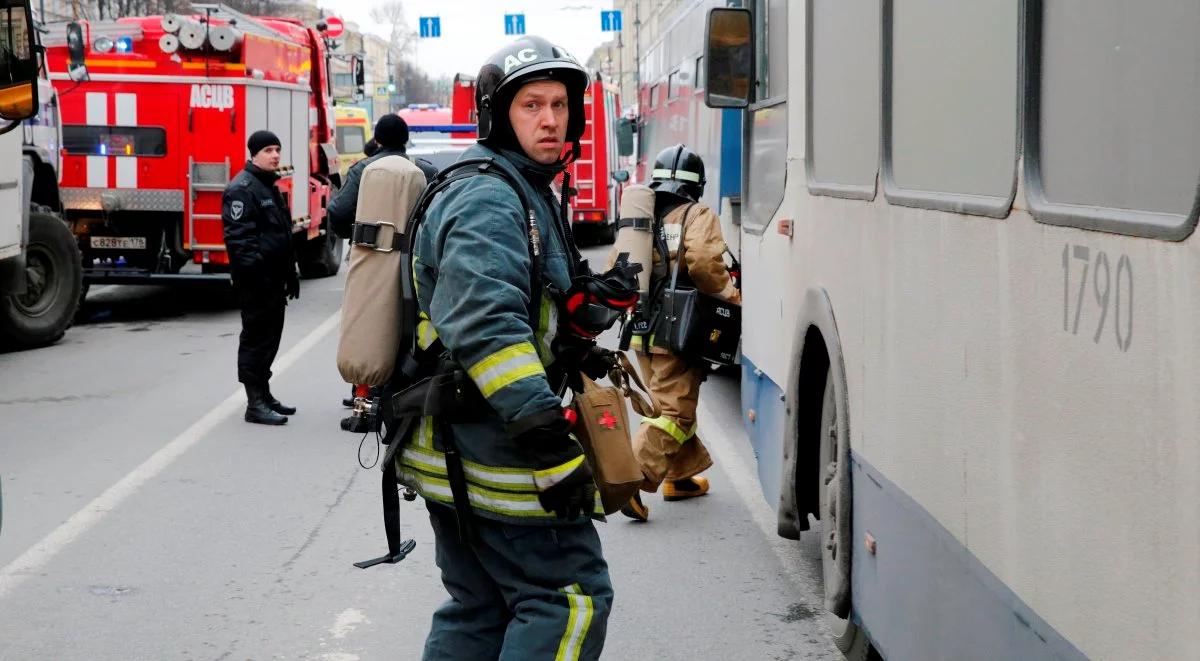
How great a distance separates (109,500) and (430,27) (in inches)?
1939

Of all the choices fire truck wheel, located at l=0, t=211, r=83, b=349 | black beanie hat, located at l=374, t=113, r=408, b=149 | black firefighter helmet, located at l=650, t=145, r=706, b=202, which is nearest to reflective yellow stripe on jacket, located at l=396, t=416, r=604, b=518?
black firefighter helmet, located at l=650, t=145, r=706, b=202

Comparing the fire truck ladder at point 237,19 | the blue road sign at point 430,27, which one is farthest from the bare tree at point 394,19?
the fire truck ladder at point 237,19

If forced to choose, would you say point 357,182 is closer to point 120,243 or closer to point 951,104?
point 951,104

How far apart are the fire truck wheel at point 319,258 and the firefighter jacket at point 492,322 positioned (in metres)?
16.1

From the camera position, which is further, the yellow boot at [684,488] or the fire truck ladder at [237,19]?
the fire truck ladder at [237,19]

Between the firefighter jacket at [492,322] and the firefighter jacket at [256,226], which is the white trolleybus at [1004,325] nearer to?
the firefighter jacket at [492,322]

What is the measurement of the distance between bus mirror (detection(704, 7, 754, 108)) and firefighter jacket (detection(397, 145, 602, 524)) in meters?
3.16

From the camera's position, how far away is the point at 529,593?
3.55m

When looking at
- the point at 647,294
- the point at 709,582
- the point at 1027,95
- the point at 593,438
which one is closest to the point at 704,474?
the point at 647,294

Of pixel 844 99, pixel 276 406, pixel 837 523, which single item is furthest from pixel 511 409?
pixel 276 406

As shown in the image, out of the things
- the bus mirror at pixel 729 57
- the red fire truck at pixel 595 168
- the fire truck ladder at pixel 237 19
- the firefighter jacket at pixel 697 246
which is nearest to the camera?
the bus mirror at pixel 729 57

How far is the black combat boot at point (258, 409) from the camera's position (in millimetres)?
9680

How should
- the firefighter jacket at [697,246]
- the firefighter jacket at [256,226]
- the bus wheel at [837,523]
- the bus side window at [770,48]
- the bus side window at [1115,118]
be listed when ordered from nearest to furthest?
the bus side window at [1115,118], the bus wheel at [837,523], the bus side window at [770,48], the firefighter jacket at [697,246], the firefighter jacket at [256,226]

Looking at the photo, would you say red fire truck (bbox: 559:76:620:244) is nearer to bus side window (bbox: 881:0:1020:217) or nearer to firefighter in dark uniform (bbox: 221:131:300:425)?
firefighter in dark uniform (bbox: 221:131:300:425)
